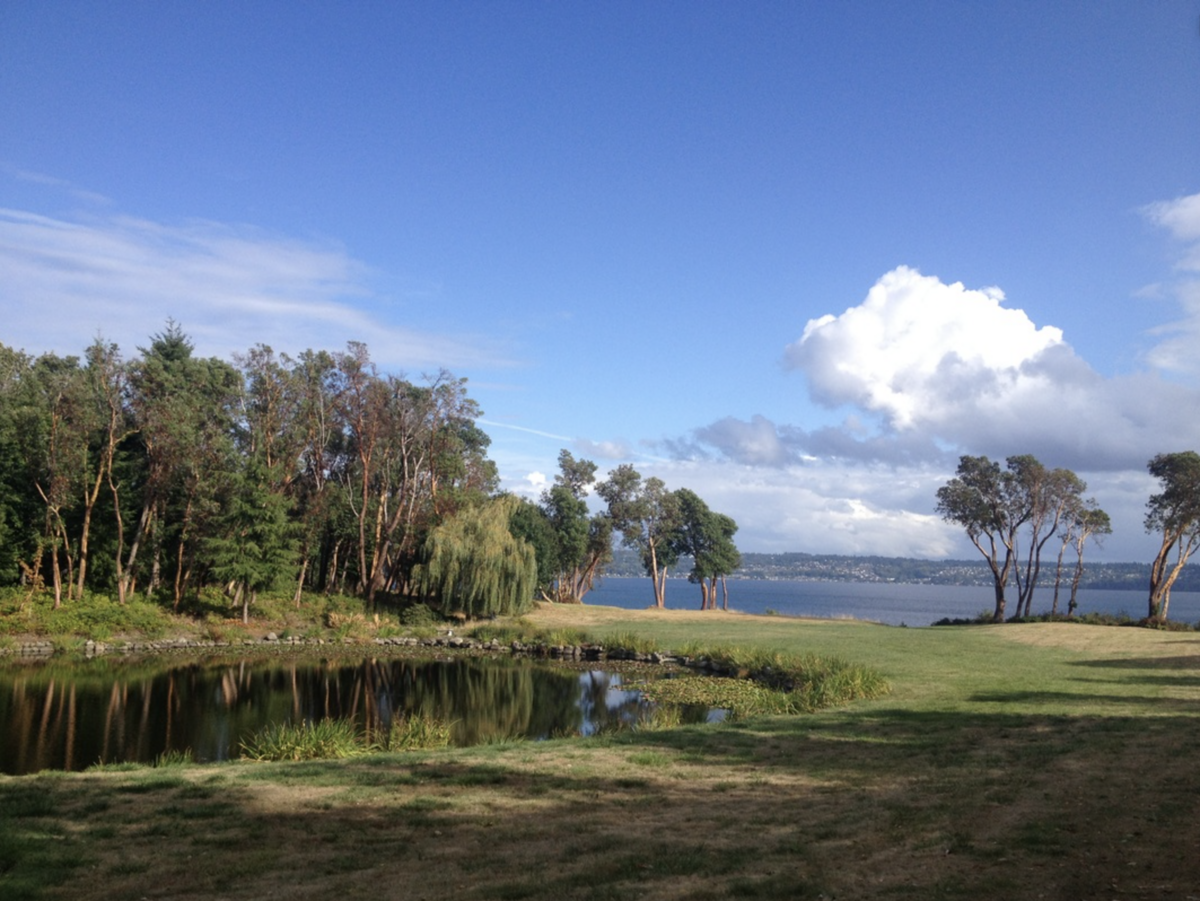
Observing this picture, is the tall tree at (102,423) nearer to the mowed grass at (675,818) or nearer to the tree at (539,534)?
the tree at (539,534)

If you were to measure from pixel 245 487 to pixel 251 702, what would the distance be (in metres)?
18.0

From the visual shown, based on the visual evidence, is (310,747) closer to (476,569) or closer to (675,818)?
(675,818)

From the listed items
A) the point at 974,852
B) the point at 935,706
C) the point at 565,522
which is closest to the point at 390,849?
the point at 974,852

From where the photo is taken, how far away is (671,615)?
5241 cm

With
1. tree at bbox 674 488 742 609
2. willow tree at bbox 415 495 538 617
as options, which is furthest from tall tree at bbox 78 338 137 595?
tree at bbox 674 488 742 609

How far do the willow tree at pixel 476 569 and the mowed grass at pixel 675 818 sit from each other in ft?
88.3

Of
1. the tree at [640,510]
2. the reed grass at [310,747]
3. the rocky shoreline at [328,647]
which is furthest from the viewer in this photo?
the tree at [640,510]

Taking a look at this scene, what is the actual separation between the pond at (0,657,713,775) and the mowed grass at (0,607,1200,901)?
5.84 meters

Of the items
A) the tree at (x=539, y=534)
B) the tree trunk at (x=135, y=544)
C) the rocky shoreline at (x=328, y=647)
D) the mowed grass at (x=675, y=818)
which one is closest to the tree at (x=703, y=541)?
the tree at (x=539, y=534)

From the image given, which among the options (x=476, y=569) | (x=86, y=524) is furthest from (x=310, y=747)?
(x=476, y=569)

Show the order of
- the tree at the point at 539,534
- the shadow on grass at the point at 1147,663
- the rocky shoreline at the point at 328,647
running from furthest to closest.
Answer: the tree at the point at 539,534
the rocky shoreline at the point at 328,647
the shadow on grass at the point at 1147,663

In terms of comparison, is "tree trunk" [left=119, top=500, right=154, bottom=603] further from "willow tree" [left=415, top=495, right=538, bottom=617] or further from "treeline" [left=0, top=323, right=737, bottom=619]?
"willow tree" [left=415, top=495, right=538, bottom=617]

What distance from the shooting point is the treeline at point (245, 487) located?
3388 centimetres

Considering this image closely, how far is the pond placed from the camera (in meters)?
16.7
